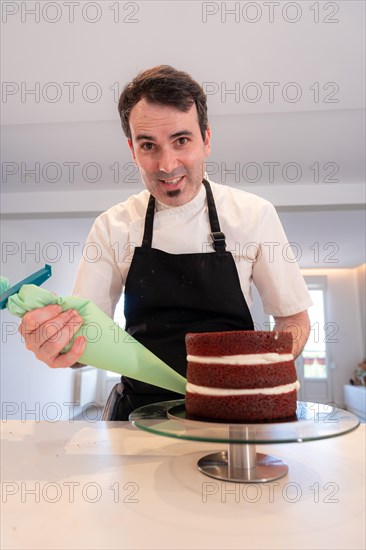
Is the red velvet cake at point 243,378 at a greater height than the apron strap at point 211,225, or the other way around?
the apron strap at point 211,225

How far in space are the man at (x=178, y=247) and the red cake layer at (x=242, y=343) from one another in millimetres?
488

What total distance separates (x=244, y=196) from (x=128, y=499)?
116 centimetres

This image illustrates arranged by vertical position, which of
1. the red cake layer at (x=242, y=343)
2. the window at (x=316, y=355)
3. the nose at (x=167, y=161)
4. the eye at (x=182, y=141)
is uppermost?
the eye at (x=182, y=141)

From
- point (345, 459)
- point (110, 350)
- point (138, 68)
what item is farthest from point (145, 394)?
point (138, 68)

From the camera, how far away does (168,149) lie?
141cm

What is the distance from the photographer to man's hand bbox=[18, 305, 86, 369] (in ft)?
2.84

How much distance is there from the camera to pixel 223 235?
1.50 metres

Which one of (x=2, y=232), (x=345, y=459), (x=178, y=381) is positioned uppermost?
(x=2, y=232)

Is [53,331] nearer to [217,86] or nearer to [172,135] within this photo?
[172,135]

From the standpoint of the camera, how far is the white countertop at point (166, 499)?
62 cm

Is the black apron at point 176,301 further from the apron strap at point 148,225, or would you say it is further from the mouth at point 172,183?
the mouth at point 172,183

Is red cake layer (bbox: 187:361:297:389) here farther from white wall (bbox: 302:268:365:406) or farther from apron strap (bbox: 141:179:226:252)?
white wall (bbox: 302:268:365:406)

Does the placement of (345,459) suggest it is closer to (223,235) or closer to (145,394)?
(145,394)

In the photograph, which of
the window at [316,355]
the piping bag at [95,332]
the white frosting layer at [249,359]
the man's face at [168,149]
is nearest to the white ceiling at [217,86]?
the man's face at [168,149]
